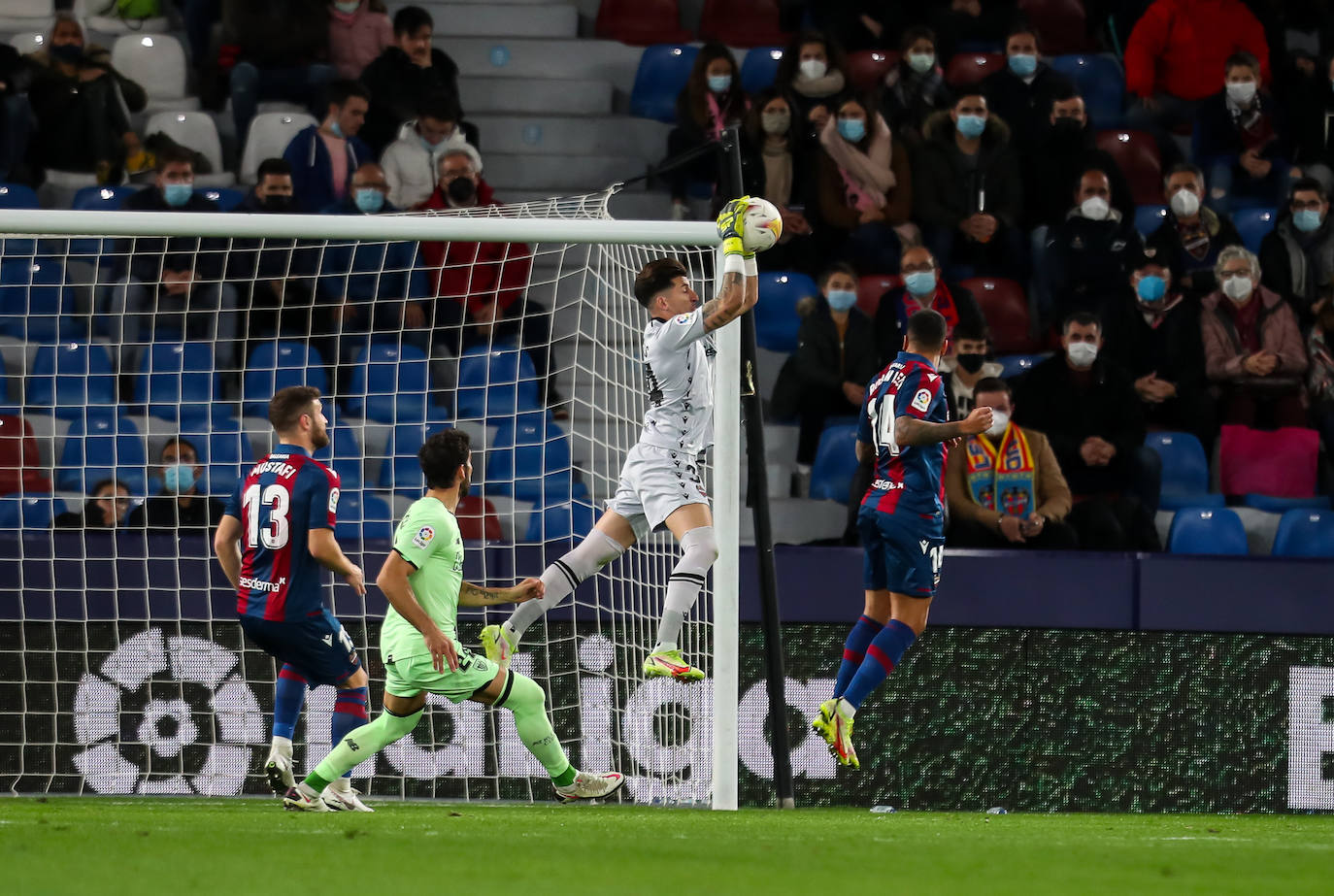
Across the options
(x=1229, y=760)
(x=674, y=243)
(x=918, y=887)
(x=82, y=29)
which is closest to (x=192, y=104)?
(x=82, y=29)

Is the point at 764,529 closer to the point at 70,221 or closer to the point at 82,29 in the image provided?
the point at 70,221

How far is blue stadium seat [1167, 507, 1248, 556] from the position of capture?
956cm

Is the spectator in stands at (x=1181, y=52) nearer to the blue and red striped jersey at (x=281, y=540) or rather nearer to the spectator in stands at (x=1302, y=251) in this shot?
the spectator in stands at (x=1302, y=251)

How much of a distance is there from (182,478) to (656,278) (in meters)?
2.86

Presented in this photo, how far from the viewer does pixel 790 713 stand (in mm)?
8531

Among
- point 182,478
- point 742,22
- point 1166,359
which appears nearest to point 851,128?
point 742,22

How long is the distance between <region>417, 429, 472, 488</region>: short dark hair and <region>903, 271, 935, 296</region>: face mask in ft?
15.4

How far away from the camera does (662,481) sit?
6867 millimetres

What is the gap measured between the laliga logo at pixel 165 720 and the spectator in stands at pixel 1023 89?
20.4ft

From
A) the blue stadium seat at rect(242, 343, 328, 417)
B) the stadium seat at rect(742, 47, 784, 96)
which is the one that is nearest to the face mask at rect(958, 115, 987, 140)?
the stadium seat at rect(742, 47, 784, 96)

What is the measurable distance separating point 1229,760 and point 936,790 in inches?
54.9

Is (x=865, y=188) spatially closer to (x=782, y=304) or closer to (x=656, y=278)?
(x=782, y=304)

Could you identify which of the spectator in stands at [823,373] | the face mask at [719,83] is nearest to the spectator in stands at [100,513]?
the spectator in stands at [823,373]

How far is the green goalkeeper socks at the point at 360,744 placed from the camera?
6.19 m
